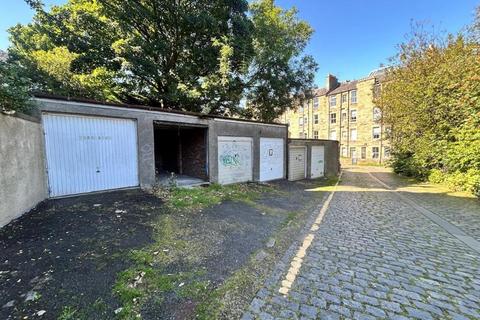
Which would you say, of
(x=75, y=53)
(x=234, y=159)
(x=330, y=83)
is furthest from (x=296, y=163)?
(x=330, y=83)

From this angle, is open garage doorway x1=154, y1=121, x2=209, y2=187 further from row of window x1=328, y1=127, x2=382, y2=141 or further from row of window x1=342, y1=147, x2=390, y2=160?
row of window x1=328, y1=127, x2=382, y2=141

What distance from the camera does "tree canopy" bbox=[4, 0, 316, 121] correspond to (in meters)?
12.1

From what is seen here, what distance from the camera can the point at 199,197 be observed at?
25.2ft

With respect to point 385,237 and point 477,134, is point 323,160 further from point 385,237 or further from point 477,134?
point 385,237

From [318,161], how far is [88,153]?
48.7ft

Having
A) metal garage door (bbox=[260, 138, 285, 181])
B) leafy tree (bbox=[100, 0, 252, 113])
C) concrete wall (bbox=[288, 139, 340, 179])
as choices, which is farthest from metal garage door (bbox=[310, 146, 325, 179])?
leafy tree (bbox=[100, 0, 252, 113])

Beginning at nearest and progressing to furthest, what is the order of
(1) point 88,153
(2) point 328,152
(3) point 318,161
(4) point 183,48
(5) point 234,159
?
(1) point 88,153
(5) point 234,159
(4) point 183,48
(3) point 318,161
(2) point 328,152

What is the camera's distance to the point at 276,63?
14.6 m

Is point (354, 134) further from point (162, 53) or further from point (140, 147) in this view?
point (140, 147)

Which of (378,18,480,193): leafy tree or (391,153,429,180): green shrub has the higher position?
(378,18,480,193): leafy tree

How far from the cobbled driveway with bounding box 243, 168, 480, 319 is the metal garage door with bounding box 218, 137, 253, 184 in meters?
5.88

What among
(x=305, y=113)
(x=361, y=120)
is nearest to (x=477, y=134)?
(x=361, y=120)

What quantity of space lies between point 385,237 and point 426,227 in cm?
176

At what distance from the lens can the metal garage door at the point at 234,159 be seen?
10656 millimetres
